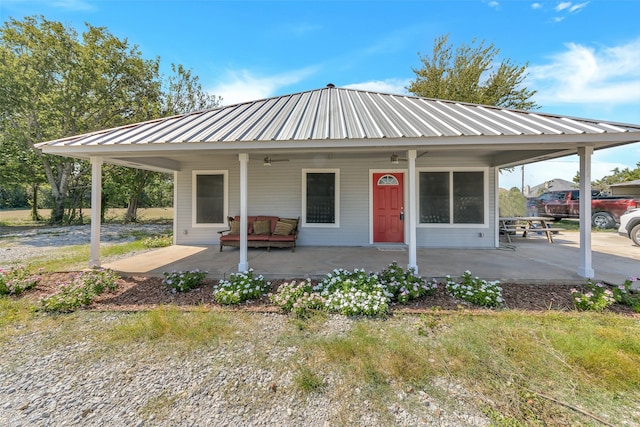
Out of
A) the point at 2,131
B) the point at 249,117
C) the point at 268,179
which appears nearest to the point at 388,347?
the point at 249,117

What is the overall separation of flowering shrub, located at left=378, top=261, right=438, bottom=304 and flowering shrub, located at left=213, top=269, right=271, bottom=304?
1.86 m

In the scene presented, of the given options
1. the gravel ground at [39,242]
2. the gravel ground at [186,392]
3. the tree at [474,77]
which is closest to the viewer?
the gravel ground at [186,392]

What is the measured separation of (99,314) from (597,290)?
22.0ft

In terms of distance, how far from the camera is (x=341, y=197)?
761 centimetres

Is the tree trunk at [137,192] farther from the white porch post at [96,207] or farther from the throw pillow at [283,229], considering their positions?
the throw pillow at [283,229]

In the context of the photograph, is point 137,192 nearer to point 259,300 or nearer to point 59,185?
point 59,185

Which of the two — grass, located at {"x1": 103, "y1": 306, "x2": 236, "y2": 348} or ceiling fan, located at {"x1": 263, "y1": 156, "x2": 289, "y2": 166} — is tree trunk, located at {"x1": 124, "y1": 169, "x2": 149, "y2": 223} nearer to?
ceiling fan, located at {"x1": 263, "y1": 156, "x2": 289, "y2": 166}

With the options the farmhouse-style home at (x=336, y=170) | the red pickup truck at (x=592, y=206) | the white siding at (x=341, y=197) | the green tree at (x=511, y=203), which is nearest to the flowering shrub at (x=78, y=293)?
the farmhouse-style home at (x=336, y=170)

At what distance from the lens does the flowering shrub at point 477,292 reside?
12.2 feet

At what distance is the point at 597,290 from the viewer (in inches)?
146

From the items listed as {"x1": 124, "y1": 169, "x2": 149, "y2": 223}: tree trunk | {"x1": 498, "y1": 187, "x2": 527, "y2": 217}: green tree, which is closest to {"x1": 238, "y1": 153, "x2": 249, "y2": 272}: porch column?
{"x1": 498, "y1": 187, "x2": 527, "y2": 217}: green tree

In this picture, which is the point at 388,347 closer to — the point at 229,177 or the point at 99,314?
the point at 99,314

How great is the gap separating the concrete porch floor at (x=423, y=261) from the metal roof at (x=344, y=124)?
7.71ft

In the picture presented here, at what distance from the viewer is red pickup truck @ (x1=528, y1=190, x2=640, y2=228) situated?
38.0 feet
